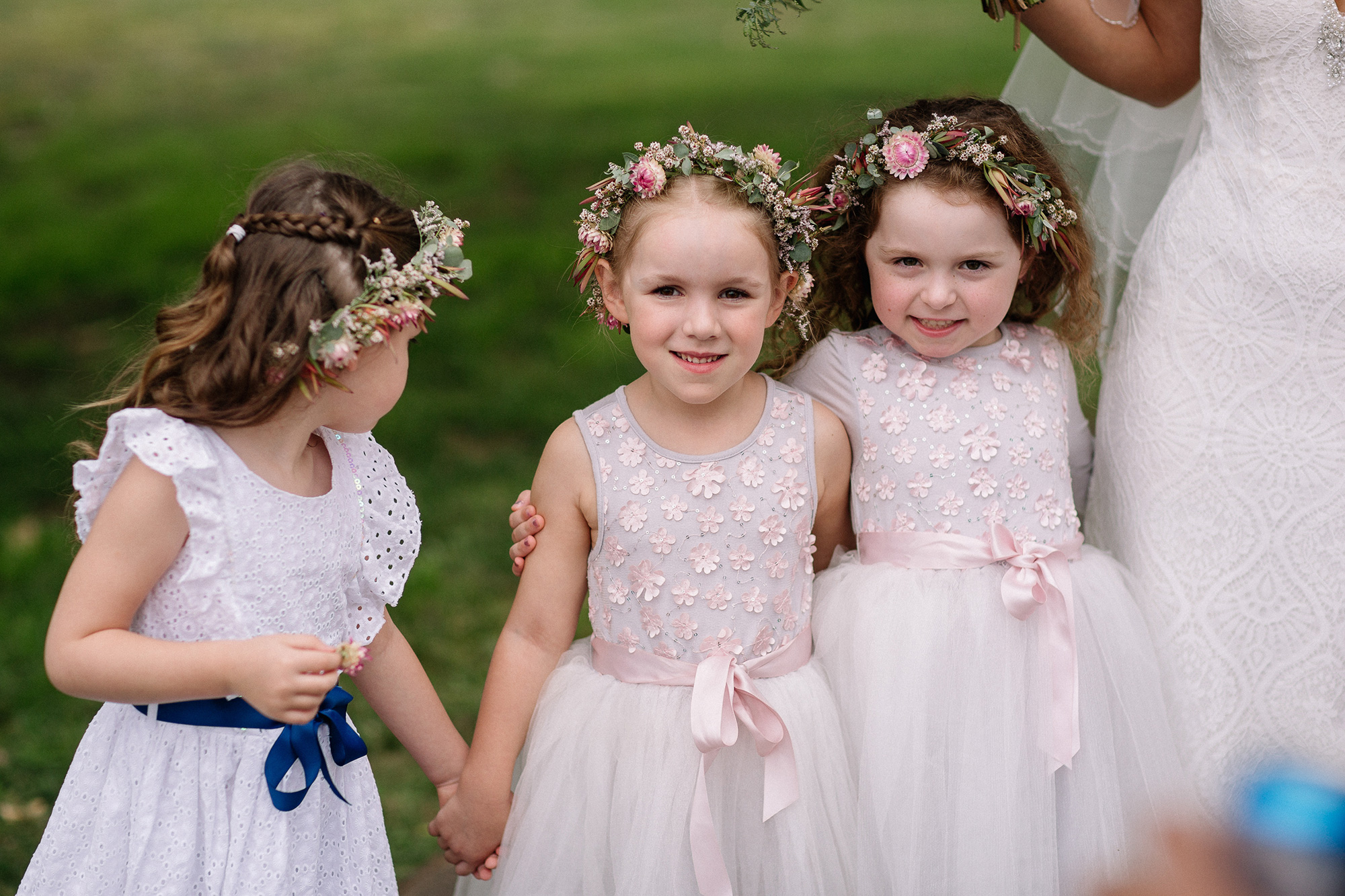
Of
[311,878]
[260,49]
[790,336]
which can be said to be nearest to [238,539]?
[311,878]

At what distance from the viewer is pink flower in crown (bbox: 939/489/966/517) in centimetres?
266

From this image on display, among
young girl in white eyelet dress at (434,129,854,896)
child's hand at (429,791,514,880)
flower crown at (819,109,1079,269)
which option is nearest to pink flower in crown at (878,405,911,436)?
young girl in white eyelet dress at (434,129,854,896)

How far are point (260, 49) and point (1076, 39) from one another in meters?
11.9

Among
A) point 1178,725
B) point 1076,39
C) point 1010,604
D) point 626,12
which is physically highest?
point 626,12

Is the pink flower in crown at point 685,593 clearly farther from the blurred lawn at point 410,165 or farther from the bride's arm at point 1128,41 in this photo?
the bride's arm at point 1128,41

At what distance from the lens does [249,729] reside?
218 cm

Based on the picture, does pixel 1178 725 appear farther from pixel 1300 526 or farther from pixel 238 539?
pixel 238 539

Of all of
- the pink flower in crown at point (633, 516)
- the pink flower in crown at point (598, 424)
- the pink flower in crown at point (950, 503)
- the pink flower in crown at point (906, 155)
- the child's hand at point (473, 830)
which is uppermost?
the pink flower in crown at point (906, 155)

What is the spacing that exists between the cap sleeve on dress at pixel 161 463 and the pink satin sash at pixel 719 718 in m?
0.92

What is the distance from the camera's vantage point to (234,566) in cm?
214

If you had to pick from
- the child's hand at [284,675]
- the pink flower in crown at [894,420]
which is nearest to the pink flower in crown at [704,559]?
the pink flower in crown at [894,420]
